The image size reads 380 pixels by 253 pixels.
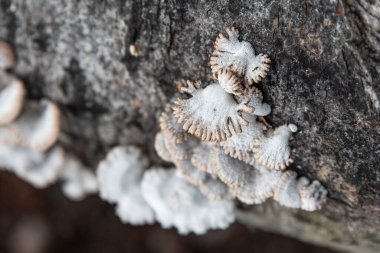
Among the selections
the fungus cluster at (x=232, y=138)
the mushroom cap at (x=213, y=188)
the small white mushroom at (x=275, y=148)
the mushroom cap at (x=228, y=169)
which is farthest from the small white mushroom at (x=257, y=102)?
the mushroom cap at (x=213, y=188)

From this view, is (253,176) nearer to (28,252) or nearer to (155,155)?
(155,155)

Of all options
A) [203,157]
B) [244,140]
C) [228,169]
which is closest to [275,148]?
[244,140]

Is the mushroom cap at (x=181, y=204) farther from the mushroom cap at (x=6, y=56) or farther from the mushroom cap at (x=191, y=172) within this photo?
the mushroom cap at (x=6, y=56)

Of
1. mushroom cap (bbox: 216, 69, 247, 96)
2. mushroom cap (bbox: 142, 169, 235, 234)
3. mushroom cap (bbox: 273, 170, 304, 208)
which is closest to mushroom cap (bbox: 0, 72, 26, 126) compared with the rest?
mushroom cap (bbox: 142, 169, 235, 234)

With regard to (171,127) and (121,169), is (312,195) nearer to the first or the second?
(171,127)

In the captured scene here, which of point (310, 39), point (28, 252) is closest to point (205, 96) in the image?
point (310, 39)

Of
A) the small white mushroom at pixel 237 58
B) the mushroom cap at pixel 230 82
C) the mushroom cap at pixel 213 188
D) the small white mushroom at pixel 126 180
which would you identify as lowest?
the small white mushroom at pixel 126 180
